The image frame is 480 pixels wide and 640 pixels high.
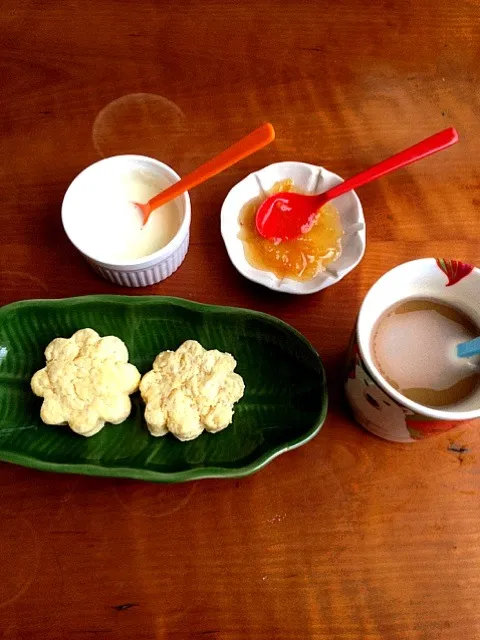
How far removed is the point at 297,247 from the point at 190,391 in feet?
0.90

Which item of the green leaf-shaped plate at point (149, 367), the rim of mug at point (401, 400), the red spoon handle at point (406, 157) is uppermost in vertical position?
the red spoon handle at point (406, 157)

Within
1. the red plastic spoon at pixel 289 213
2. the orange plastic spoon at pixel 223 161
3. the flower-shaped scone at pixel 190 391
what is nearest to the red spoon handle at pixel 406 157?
the red plastic spoon at pixel 289 213

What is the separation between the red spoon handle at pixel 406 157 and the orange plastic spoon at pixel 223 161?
0.13 meters

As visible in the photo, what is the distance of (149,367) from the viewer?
82cm

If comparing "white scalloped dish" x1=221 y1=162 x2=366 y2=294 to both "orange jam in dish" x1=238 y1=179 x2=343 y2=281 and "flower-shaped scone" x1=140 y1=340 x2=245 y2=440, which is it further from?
"flower-shaped scone" x1=140 y1=340 x2=245 y2=440

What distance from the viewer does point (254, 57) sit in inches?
39.9

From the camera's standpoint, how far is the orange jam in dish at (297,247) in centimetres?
86

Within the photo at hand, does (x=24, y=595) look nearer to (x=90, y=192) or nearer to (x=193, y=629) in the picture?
(x=193, y=629)

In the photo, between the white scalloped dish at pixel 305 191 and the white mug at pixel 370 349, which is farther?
the white scalloped dish at pixel 305 191

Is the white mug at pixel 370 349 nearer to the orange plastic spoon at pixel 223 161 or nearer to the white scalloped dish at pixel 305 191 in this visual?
the white scalloped dish at pixel 305 191

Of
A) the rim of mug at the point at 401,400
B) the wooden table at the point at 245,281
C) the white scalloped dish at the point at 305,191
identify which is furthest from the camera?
the white scalloped dish at the point at 305,191

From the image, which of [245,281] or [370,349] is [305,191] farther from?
[370,349]

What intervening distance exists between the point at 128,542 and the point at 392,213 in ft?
2.01

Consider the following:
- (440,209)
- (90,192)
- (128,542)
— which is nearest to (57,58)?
(90,192)
